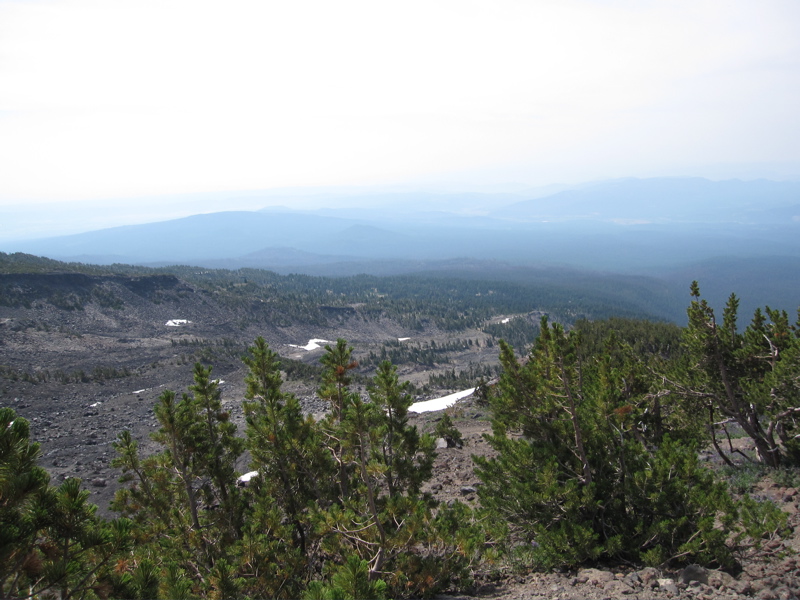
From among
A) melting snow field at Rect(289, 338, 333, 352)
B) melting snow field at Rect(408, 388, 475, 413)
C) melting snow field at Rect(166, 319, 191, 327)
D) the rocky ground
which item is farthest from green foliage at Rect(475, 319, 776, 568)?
melting snow field at Rect(166, 319, 191, 327)

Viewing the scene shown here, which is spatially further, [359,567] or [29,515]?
[359,567]

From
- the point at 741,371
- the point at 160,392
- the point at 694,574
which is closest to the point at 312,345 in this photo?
the point at 160,392

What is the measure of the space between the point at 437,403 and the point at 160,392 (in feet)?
73.6

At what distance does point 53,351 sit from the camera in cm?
4331

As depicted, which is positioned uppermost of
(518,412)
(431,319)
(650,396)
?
(518,412)

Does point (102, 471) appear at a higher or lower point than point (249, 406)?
lower

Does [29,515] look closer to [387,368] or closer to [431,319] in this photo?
[387,368]

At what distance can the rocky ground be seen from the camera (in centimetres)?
625

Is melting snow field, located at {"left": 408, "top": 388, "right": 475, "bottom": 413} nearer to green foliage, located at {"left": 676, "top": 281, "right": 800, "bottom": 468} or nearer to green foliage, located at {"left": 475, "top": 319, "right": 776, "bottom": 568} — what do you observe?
green foliage, located at {"left": 676, "top": 281, "right": 800, "bottom": 468}

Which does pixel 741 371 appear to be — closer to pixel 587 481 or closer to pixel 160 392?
pixel 587 481

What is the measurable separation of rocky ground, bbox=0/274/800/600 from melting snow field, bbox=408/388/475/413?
9.06 ft

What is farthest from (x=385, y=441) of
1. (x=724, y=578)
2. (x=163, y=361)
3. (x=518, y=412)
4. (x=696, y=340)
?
(x=163, y=361)

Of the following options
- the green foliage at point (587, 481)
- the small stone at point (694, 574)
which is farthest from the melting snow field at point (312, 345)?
the small stone at point (694, 574)

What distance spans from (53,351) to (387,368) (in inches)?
1961
